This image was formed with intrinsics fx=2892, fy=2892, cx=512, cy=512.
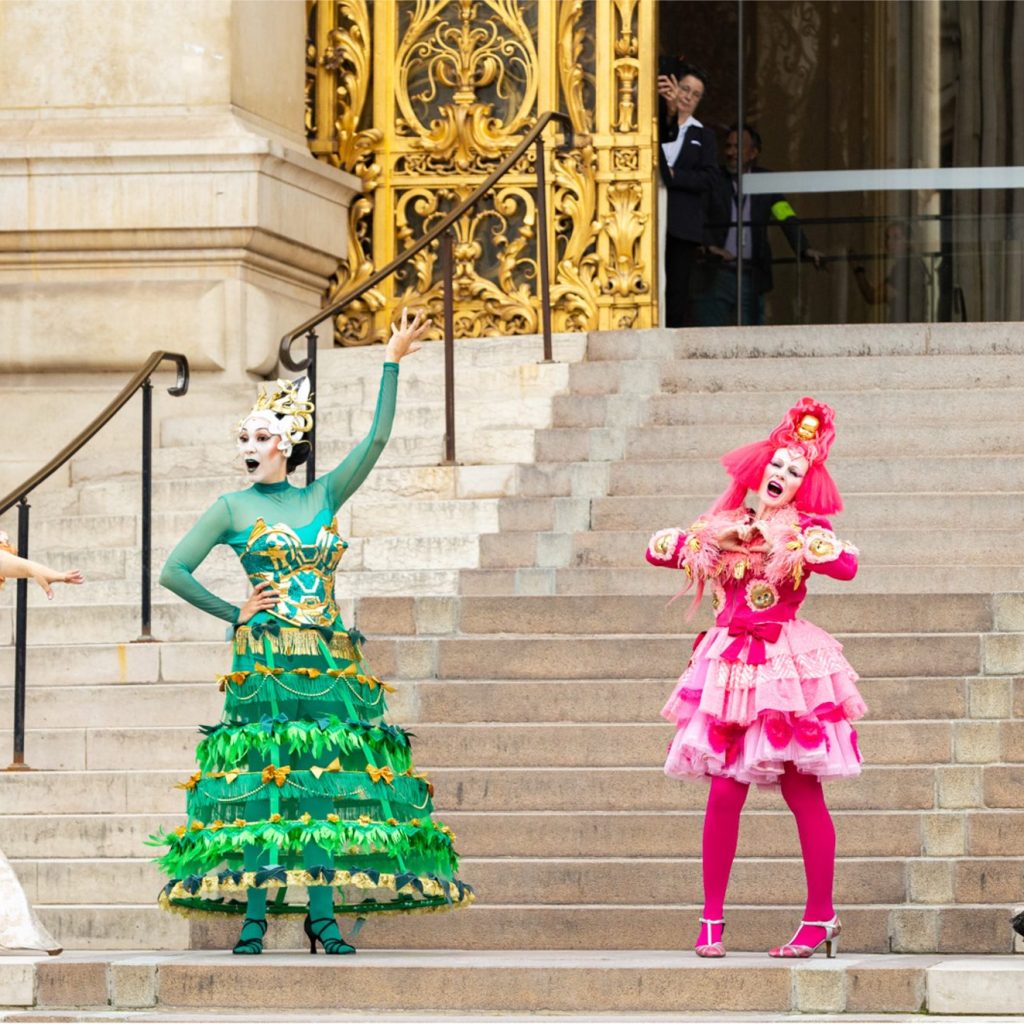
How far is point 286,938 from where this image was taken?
10.1m

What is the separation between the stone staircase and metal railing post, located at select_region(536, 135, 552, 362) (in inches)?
10.0

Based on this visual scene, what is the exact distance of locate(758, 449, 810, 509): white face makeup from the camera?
31.6 feet

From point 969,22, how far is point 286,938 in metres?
11.5

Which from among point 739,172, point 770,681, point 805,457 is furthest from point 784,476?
point 739,172

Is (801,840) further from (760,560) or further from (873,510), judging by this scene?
(873,510)

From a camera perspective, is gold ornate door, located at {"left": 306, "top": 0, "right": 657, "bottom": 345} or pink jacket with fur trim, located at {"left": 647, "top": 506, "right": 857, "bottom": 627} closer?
pink jacket with fur trim, located at {"left": 647, "top": 506, "right": 857, "bottom": 627}

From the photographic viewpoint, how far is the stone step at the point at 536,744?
10664 millimetres

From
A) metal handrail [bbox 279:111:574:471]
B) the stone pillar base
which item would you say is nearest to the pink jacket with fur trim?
metal handrail [bbox 279:111:574:471]

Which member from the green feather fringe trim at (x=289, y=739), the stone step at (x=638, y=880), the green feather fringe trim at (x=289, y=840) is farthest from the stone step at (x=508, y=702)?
the green feather fringe trim at (x=289, y=840)

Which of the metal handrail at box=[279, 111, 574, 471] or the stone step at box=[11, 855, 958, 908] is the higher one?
the metal handrail at box=[279, 111, 574, 471]

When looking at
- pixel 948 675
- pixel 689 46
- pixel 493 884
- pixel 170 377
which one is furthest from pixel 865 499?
pixel 689 46

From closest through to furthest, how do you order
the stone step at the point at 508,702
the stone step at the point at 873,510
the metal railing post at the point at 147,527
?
the stone step at the point at 508,702
the metal railing post at the point at 147,527
the stone step at the point at 873,510

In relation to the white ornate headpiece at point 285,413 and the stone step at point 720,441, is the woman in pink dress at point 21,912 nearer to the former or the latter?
the white ornate headpiece at point 285,413

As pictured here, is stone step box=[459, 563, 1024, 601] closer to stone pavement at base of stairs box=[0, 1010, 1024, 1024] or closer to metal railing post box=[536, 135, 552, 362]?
metal railing post box=[536, 135, 552, 362]
